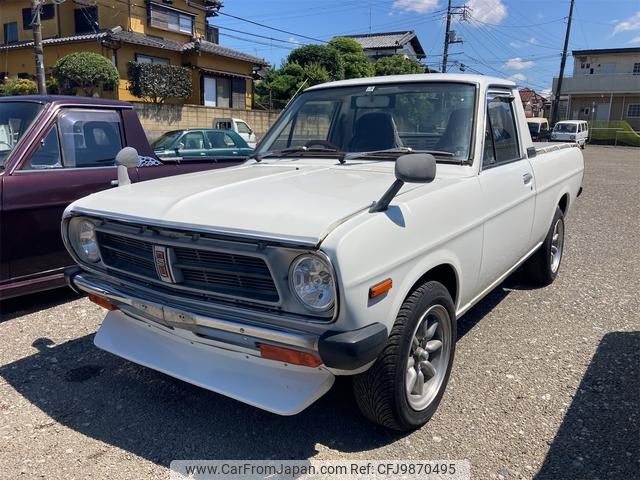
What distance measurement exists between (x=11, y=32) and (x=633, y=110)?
45.9 m

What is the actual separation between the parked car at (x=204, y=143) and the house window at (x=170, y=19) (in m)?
17.9

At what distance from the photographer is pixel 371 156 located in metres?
3.61

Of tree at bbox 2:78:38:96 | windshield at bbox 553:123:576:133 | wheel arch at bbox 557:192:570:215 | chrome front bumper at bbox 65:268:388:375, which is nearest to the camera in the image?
chrome front bumper at bbox 65:268:388:375

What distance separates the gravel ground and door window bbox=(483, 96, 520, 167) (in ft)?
4.43

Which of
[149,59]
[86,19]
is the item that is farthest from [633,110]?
[86,19]

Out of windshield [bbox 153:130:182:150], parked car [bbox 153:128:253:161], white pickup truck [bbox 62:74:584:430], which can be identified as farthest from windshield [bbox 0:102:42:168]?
windshield [bbox 153:130:182:150]

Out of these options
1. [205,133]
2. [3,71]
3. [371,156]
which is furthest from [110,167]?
[3,71]

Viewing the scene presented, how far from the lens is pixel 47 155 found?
457cm

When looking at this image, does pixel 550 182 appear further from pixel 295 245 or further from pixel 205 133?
pixel 205 133

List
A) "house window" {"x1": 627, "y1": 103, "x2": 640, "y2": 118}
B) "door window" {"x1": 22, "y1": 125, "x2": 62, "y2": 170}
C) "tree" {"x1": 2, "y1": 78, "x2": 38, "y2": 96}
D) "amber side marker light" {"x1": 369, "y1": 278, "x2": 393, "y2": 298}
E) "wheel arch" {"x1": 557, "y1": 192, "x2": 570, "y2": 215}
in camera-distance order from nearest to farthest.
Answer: "amber side marker light" {"x1": 369, "y1": 278, "x2": 393, "y2": 298} → "door window" {"x1": 22, "y1": 125, "x2": 62, "y2": 170} → "wheel arch" {"x1": 557, "y1": 192, "x2": 570, "y2": 215} → "tree" {"x1": 2, "y1": 78, "x2": 38, "y2": 96} → "house window" {"x1": 627, "y1": 103, "x2": 640, "y2": 118}

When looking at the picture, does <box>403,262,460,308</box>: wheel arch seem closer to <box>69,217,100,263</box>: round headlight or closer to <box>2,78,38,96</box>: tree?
<box>69,217,100,263</box>: round headlight

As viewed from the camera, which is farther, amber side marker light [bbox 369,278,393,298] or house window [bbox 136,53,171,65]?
house window [bbox 136,53,171,65]

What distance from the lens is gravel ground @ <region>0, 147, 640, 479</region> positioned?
2.66 m

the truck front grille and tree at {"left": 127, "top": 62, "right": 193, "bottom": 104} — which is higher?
tree at {"left": 127, "top": 62, "right": 193, "bottom": 104}
